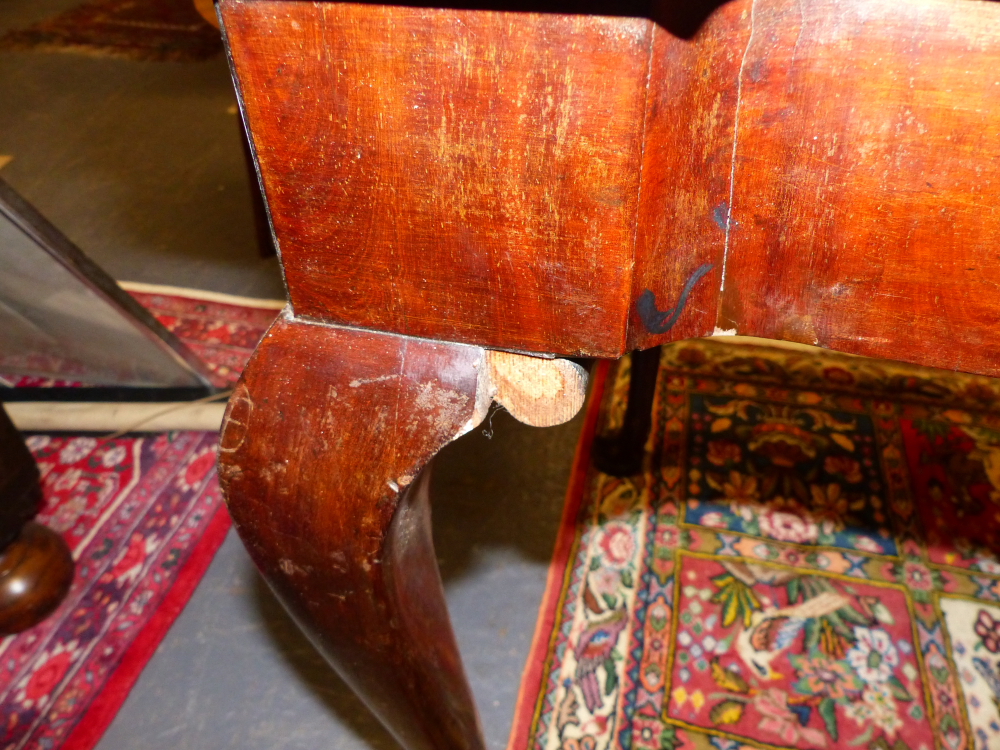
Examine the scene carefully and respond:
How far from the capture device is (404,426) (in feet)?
1.44

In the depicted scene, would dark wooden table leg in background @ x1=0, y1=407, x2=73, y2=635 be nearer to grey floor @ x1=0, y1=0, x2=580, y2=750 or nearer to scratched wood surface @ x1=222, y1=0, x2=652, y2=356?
grey floor @ x1=0, y1=0, x2=580, y2=750

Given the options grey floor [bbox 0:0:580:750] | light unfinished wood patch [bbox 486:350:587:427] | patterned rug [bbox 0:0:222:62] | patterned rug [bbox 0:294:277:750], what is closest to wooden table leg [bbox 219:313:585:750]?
light unfinished wood patch [bbox 486:350:587:427]

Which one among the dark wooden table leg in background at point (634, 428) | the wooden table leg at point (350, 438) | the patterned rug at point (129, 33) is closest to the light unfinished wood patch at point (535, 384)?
the wooden table leg at point (350, 438)

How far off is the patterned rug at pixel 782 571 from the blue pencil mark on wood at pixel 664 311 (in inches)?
26.0

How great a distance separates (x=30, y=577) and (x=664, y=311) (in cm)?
99

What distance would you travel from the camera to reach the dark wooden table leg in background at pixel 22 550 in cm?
98

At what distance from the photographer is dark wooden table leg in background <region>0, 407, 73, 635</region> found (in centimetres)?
98

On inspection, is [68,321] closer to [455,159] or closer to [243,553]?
[243,553]

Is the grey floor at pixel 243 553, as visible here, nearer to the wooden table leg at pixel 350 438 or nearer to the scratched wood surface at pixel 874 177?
the wooden table leg at pixel 350 438

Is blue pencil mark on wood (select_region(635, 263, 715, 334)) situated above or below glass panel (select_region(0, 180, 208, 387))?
above

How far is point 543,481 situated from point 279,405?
789 millimetres

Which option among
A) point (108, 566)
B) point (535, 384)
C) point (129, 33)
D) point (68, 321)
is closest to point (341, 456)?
point (535, 384)

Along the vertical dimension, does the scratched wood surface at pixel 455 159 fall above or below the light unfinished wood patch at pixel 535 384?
above

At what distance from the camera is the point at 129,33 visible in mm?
2979
